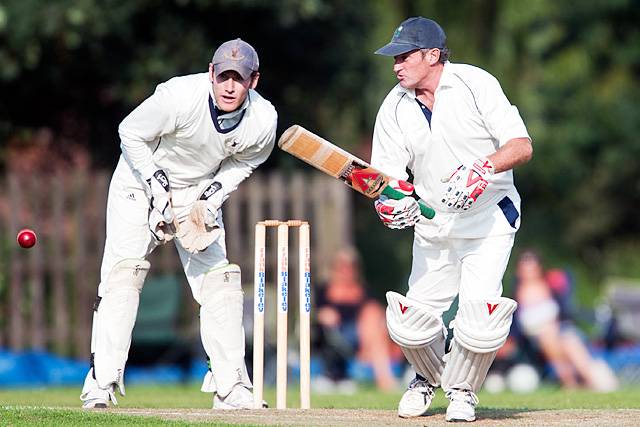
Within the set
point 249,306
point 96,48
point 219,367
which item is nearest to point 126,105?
point 96,48

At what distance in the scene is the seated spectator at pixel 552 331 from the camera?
39.5 feet

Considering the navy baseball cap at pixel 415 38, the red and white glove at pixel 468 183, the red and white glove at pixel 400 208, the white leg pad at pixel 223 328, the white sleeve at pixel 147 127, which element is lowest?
the white leg pad at pixel 223 328

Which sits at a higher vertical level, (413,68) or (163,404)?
(413,68)

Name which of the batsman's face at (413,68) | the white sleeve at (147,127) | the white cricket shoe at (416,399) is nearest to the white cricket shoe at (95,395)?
the white sleeve at (147,127)

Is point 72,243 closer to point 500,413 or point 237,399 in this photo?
point 237,399

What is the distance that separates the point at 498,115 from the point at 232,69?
130 centimetres

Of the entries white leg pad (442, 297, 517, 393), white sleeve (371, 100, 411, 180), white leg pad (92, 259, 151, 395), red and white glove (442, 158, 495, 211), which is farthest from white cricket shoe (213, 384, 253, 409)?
red and white glove (442, 158, 495, 211)

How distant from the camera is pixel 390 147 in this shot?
6262 mm

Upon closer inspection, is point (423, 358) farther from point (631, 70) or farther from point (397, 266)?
point (631, 70)

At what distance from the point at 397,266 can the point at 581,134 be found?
4.08 meters

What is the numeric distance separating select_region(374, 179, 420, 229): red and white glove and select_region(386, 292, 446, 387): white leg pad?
0.39m

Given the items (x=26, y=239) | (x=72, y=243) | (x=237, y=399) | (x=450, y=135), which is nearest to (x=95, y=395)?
(x=237, y=399)

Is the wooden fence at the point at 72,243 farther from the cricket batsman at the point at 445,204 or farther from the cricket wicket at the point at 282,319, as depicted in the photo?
the cricket batsman at the point at 445,204

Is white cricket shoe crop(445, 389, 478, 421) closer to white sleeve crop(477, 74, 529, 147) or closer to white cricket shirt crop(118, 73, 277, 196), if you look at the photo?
white sleeve crop(477, 74, 529, 147)
